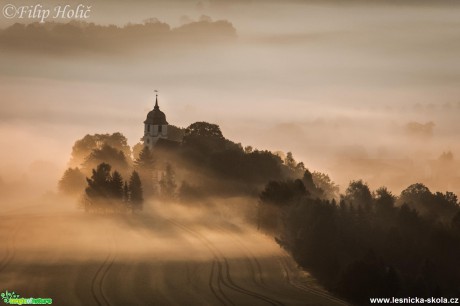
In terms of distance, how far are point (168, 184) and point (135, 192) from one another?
35.7ft

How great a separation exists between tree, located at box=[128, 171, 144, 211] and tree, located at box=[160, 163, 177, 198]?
8449 mm

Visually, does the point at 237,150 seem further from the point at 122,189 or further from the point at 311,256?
the point at 311,256

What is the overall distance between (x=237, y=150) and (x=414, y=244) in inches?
1928

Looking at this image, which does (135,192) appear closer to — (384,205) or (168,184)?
(168,184)

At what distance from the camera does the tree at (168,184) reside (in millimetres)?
185000

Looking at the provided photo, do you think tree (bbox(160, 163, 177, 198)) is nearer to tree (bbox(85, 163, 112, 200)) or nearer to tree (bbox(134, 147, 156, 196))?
tree (bbox(134, 147, 156, 196))

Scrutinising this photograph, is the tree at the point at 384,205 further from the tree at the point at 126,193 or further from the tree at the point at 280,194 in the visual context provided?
the tree at the point at 126,193

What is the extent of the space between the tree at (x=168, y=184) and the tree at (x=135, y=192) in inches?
333

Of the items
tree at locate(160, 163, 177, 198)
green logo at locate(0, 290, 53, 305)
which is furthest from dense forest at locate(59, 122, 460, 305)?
green logo at locate(0, 290, 53, 305)

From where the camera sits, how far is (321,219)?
480ft

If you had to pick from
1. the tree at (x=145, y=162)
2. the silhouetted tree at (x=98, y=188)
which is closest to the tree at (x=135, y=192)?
the silhouetted tree at (x=98, y=188)

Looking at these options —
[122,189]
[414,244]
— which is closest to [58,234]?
[122,189]

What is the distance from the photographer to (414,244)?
506ft

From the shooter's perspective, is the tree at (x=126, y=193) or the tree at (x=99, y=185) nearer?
the tree at (x=99, y=185)
